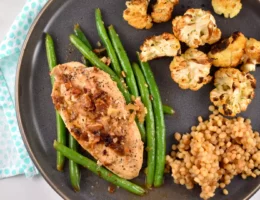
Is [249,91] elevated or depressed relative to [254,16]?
depressed

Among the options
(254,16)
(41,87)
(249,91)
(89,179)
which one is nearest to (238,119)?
(249,91)

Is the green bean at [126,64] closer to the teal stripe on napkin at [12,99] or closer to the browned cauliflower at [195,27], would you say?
the browned cauliflower at [195,27]

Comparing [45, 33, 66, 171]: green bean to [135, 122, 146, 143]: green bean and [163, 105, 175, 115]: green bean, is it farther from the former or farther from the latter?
[163, 105, 175, 115]: green bean

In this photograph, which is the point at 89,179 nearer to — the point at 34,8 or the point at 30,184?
the point at 30,184

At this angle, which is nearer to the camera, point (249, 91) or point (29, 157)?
point (249, 91)

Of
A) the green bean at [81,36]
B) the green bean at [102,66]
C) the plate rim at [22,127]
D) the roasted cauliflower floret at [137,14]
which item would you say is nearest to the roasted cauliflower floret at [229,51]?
the roasted cauliflower floret at [137,14]

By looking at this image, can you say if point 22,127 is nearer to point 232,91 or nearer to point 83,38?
Result: point 83,38
